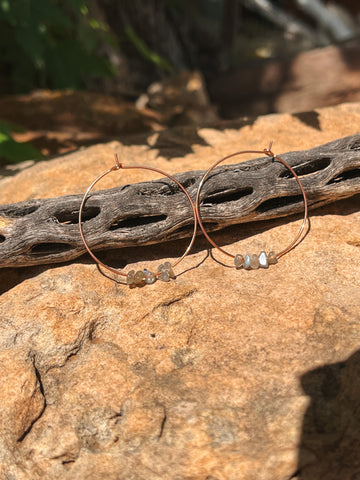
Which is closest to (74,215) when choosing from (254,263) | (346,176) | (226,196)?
(226,196)

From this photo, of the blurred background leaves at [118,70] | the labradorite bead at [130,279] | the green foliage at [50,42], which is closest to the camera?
the labradorite bead at [130,279]

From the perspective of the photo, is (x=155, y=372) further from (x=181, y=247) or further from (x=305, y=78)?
(x=305, y=78)

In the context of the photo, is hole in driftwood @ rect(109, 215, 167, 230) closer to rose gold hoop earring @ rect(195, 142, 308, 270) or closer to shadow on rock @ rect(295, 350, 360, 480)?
rose gold hoop earring @ rect(195, 142, 308, 270)

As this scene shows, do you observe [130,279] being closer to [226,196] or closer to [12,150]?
[226,196]

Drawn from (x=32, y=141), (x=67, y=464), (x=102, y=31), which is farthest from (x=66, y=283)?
(x=102, y=31)

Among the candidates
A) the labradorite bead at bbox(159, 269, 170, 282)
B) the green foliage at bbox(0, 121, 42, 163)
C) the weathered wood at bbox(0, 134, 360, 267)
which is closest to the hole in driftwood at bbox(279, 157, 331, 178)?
the weathered wood at bbox(0, 134, 360, 267)

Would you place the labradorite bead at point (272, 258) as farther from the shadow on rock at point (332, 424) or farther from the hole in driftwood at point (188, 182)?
the shadow on rock at point (332, 424)

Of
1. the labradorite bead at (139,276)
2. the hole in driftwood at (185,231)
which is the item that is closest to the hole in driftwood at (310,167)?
the hole in driftwood at (185,231)
